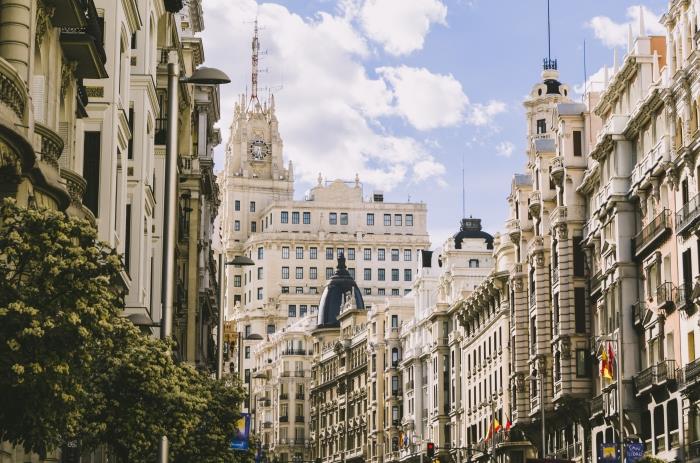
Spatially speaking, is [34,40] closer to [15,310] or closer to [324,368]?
[15,310]

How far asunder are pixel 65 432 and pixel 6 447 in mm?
5400

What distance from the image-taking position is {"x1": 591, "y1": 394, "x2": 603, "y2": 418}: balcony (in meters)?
77.4

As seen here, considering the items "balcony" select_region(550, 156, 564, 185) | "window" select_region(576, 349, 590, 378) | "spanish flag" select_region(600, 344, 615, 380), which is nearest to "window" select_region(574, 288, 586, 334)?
"window" select_region(576, 349, 590, 378)

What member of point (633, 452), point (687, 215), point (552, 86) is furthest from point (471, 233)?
point (633, 452)

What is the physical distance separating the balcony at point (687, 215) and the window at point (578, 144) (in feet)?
68.9

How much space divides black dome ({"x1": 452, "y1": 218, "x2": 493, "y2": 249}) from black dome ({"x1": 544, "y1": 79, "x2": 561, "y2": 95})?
24319 millimetres

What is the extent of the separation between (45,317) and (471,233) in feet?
388

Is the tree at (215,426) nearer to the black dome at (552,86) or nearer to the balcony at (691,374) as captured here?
the balcony at (691,374)

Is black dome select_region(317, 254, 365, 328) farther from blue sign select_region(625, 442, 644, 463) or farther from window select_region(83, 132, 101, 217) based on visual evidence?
window select_region(83, 132, 101, 217)

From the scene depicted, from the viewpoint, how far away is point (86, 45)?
34.5 m

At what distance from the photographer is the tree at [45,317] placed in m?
21.5

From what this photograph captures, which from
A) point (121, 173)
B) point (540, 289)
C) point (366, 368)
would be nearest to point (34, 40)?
point (121, 173)

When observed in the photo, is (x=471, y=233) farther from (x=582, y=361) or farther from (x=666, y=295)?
(x=666, y=295)

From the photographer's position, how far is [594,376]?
8125 centimetres
